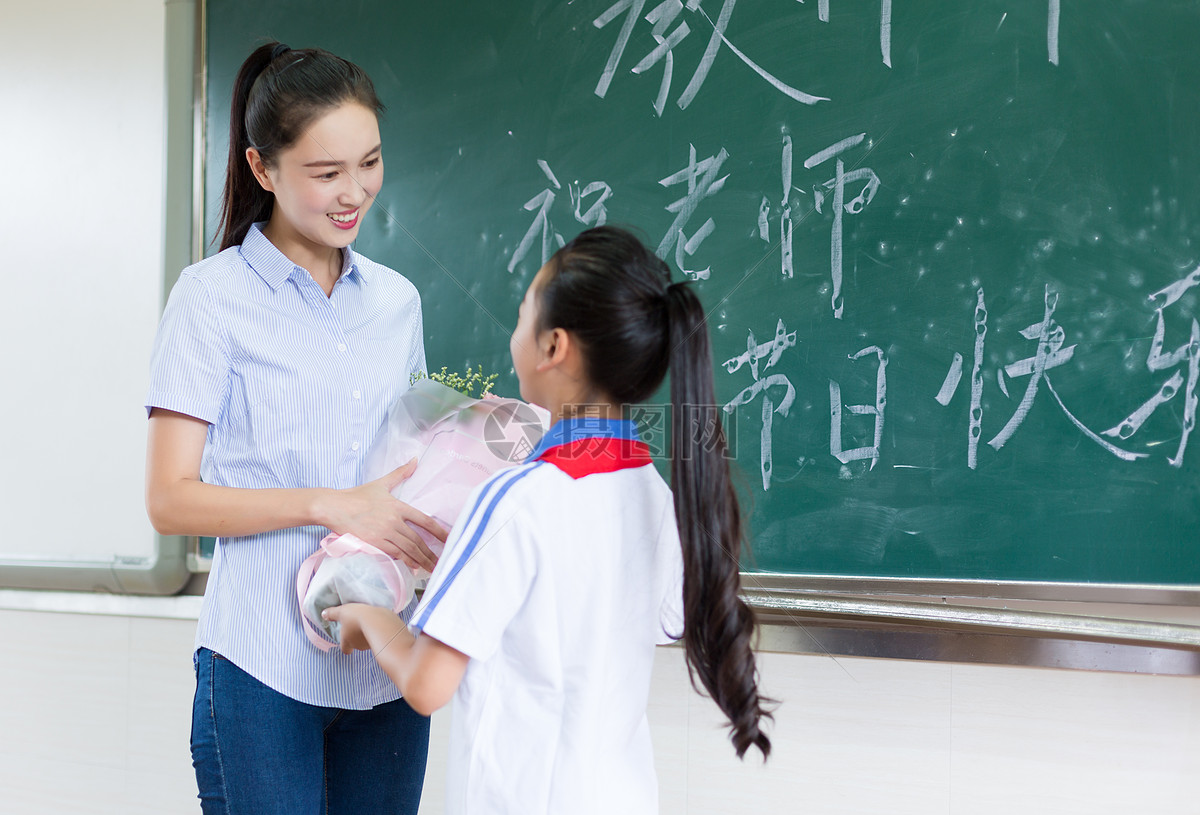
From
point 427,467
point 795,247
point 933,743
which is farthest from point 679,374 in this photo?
point 933,743

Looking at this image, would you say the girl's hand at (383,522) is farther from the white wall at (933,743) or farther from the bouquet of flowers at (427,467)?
the white wall at (933,743)

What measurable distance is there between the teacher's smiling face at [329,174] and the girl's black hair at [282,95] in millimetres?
12

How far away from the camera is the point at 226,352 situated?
101 cm

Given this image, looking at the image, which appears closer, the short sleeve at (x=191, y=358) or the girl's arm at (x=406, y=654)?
the girl's arm at (x=406, y=654)

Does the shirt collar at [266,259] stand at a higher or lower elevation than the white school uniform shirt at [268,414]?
higher

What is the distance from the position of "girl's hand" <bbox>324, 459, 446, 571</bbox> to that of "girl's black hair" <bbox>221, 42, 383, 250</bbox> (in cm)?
43

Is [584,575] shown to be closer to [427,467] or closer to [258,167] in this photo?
[427,467]

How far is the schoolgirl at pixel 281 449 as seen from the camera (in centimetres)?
99

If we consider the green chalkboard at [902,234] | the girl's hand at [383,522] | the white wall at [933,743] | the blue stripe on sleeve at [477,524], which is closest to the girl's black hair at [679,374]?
the blue stripe on sleeve at [477,524]

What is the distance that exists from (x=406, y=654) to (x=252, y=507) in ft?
0.86

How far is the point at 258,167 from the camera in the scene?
1069 mm

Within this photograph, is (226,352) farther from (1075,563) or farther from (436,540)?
(1075,563)

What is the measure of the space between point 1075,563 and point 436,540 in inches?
46.5

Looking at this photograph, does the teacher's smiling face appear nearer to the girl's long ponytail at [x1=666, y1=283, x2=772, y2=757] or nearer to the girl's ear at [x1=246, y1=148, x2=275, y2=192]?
the girl's ear at [x1=246, y1=148, x2=275, y2=192]
